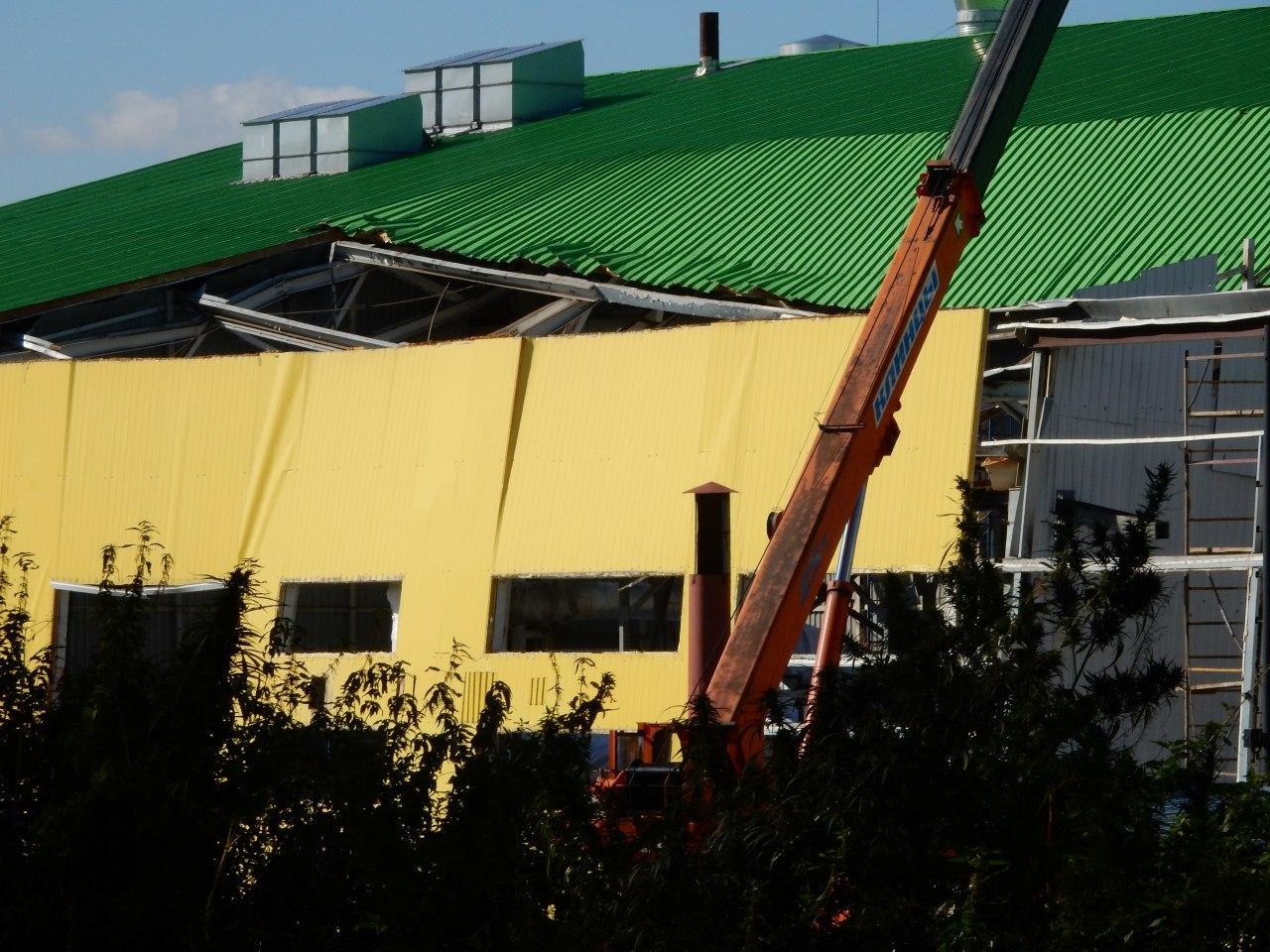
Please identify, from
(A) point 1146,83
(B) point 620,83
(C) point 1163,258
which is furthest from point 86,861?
(B) point 620,83

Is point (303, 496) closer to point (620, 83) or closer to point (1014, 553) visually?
point (1014, 553)

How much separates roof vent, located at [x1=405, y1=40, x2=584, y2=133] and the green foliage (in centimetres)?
2572

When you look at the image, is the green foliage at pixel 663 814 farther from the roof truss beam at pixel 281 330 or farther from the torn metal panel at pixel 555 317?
the roof truss beam at pixel 281 330

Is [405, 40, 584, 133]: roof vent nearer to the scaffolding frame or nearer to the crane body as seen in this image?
the scaffolding frame

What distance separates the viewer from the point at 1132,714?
9266mm

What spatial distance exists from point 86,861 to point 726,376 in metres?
10.4

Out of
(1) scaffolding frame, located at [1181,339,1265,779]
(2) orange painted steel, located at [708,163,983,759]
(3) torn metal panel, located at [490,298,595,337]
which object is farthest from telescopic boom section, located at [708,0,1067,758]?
(3) torn metal panel, located at [490,298,595,337]

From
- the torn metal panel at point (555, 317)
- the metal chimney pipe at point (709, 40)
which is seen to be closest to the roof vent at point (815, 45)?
the metal chimney pipe at point (709, 40)

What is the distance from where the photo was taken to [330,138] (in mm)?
33469

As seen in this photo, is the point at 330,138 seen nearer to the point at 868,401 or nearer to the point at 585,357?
the point at 585,357

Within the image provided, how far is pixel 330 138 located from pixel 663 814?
26140 millimetres

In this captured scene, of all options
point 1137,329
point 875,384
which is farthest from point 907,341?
point 1137,329

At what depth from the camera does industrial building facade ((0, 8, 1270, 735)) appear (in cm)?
1858

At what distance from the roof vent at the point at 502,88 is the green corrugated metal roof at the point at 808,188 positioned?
2.73ft
